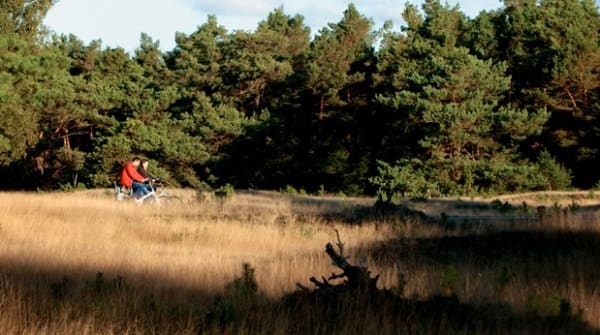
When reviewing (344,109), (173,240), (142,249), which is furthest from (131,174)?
(344,109)

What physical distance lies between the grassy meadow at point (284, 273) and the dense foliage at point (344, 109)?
24428mm

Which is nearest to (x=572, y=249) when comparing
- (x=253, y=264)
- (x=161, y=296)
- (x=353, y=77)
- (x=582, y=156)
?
(x=253, y=264)

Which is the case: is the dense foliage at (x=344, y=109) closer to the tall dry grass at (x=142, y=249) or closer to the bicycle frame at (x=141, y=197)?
the bicycle frame at (x=141, y=197)

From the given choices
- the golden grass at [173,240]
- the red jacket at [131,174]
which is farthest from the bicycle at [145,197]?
the golden grass at [173,240]

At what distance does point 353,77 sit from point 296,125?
17.3 feet

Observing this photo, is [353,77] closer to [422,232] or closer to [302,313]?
[422,232]

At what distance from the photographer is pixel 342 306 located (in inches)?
285

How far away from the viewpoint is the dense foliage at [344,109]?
42469 mm

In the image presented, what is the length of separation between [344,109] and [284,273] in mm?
42145

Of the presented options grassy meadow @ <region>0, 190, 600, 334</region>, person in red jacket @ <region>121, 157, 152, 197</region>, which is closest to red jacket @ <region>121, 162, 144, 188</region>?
person in red jacket @ <region>121, 157, 152, 197</region>

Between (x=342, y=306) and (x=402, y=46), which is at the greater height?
(x=402, y=46)

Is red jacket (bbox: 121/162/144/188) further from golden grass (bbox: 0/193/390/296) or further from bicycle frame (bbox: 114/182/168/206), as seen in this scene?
golden grass (bbox: 0/193/390/296)

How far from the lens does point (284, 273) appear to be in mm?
9500

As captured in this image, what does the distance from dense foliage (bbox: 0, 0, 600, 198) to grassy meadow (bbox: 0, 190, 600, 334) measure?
2443cm
